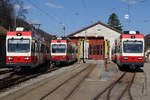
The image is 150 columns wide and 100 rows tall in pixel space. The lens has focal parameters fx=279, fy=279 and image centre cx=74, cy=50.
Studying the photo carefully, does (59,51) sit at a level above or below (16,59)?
above

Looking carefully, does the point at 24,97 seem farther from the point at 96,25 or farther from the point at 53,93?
the point at 96,25

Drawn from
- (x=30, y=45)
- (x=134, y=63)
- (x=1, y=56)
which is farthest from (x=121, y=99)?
(x=1, y=56)

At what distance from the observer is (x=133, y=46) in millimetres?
22609

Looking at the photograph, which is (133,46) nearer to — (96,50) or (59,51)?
(59,51)

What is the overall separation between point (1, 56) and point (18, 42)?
14033 millimetres

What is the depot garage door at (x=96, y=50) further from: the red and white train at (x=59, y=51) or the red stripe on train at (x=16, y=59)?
the red stripe on train at (x=16, y=59)

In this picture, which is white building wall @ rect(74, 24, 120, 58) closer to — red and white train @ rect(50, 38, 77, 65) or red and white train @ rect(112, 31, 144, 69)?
red and white train @ rect(50, 38, 77, 65)

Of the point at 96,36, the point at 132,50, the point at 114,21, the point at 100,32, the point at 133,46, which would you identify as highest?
the point at 114,21

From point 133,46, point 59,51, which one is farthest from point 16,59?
point 59,51

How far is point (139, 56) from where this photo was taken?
22.4 meters

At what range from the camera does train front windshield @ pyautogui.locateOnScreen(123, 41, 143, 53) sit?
22.5 metres

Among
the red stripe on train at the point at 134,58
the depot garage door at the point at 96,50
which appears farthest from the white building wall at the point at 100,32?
the red stripe on train at the point at 134,58

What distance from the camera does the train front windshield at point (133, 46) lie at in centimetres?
2253

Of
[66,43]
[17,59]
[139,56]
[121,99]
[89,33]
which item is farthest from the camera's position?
[89,33]
